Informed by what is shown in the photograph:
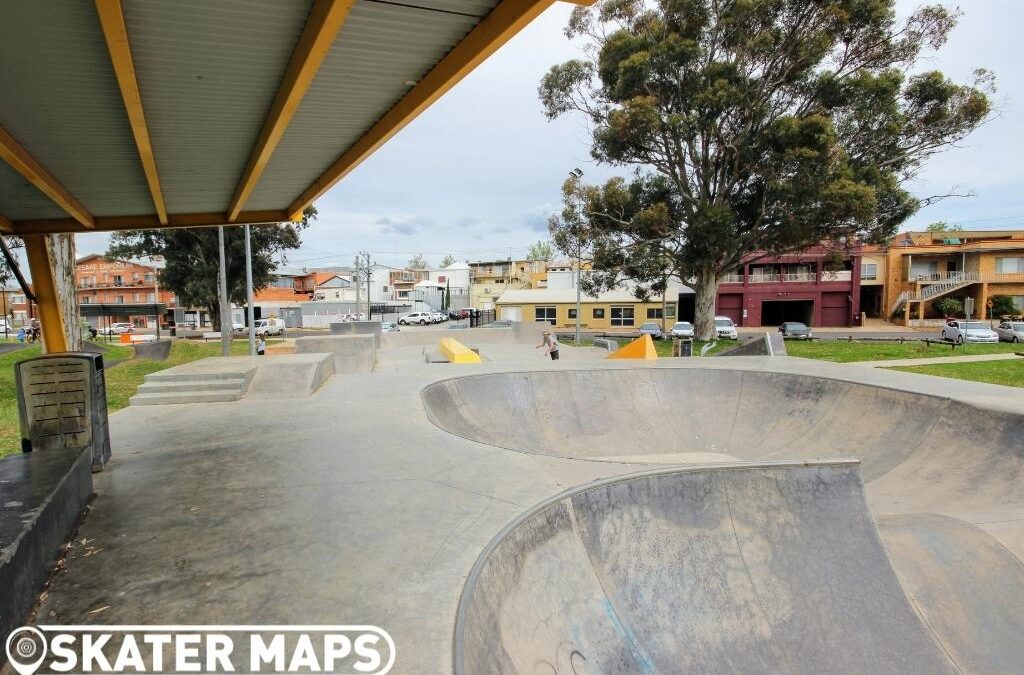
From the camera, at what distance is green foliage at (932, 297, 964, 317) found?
4403 cm

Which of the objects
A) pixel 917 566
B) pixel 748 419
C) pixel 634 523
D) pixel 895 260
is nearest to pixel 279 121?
pixel 634 523

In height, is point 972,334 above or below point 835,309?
below

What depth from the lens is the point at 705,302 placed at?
28.4m

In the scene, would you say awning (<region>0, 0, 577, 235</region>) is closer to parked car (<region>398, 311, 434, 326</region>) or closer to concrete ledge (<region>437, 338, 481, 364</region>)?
concrete ledge (<region>437, 338, 481, 364</region>)

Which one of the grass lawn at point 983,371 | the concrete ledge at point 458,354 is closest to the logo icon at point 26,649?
the concrete ledge at point 458,354

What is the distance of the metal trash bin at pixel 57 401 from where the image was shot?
16.4 ft

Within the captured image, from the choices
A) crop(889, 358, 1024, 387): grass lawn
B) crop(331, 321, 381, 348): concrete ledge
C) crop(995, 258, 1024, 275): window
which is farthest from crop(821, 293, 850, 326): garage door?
crop(331, 321, 381, 348): concrete ledge

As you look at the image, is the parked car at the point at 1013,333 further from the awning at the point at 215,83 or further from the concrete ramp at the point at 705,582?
the awning at the point at 215,83

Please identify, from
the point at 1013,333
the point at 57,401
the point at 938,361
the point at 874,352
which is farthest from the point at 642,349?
the point at 1013,333

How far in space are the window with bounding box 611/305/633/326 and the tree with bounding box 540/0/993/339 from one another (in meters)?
21.6

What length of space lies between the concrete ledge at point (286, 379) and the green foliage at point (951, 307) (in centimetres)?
5294

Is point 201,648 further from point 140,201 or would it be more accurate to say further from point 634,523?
point 140,201

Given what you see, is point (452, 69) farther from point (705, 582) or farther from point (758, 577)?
point (758, 577)

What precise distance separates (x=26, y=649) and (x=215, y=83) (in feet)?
14.2
